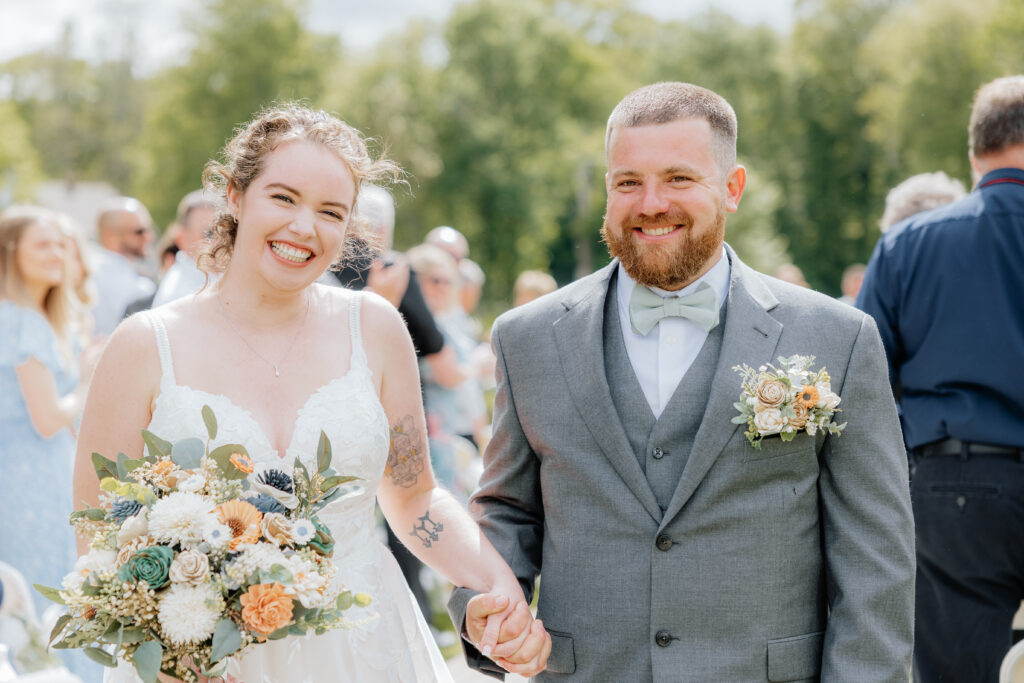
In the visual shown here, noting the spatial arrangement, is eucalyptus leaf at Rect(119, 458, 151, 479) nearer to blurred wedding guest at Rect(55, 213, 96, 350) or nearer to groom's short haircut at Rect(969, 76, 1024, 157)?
groom's short haircut at Rect(969, 76, 1024, 157)

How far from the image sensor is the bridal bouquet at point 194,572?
223 cm

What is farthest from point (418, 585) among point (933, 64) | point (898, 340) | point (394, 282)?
point (933, 64)

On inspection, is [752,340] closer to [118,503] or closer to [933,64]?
[118,503]

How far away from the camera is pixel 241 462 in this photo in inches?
95.2

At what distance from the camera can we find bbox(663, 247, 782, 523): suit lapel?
8.36ft

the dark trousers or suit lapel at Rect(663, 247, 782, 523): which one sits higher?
suit lapel at Rect(663, 247, 782, 523)

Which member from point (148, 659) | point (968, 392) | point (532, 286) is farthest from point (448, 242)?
point (148, 659)

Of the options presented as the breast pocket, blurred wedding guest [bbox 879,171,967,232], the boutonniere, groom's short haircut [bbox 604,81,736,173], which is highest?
blurred wedding guest [bbox 879,171,967,232]

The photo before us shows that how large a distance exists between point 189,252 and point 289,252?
49.1 inches

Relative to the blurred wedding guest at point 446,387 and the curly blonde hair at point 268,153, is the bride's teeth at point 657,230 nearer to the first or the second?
the curly blonde hair at point 268,153

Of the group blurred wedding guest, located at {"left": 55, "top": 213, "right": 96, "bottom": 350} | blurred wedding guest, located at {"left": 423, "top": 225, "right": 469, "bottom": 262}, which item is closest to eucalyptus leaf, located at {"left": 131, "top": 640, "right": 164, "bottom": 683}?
blurred wedding guest, located at {"left": 55, "top": 213, "right": 96, "bottom": 350}

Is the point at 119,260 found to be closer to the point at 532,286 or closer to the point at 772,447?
the point at 532,286

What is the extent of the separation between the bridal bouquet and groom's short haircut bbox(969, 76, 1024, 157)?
121 inches

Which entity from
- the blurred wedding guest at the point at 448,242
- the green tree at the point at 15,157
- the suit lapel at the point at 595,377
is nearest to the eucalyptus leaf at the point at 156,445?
the suit lapel at the point at 595,377
